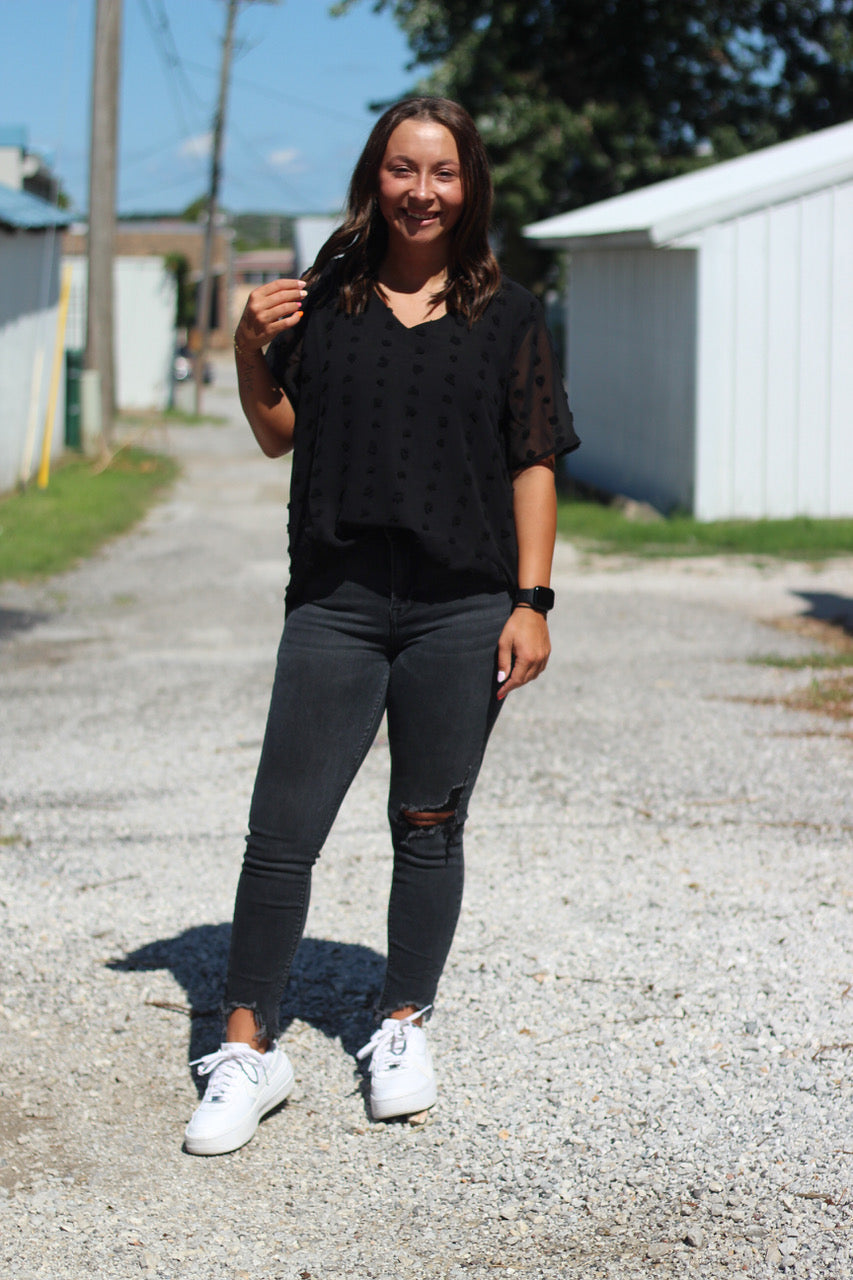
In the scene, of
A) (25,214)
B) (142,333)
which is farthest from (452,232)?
(142,333)

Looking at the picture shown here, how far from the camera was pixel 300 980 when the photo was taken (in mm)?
3818

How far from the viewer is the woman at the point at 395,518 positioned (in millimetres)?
2838

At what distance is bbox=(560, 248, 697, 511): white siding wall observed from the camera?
44.7ft

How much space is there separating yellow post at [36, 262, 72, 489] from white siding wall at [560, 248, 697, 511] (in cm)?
582

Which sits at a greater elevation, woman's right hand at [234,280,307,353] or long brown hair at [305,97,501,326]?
long brown hair at [305,97,501,326]

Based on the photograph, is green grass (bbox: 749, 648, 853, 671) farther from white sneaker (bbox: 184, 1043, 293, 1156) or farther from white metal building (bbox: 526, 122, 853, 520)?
white metal building (bbox: 526, 122, 853, 520)

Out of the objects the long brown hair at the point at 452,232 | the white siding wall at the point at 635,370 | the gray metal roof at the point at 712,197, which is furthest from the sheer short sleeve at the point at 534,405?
the white siding wall at the point at 635,370

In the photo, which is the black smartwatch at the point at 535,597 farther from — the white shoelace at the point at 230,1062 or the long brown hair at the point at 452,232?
the white shoelace at the point at 230,1062

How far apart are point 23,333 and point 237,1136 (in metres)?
15.4

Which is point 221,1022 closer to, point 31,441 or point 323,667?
point 323,667

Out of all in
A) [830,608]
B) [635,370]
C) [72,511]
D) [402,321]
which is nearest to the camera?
[402,321]

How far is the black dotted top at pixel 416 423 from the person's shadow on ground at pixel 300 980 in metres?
1.17

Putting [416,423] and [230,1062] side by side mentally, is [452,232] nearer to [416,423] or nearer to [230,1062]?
[416,423]

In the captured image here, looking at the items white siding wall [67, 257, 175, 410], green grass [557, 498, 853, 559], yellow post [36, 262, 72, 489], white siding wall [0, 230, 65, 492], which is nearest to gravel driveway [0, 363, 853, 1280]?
green grass [557, 498, 853, 559]
